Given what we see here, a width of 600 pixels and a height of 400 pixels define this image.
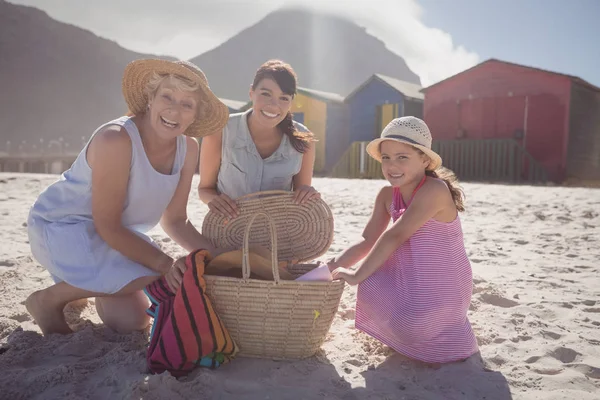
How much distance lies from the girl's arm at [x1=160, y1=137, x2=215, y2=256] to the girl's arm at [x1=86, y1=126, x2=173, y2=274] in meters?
0.41

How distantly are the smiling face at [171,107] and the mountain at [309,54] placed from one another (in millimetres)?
76387

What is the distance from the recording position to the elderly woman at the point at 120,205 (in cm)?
238

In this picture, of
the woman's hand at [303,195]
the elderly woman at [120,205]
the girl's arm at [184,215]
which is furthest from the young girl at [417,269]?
the elderly woman at [120,205]

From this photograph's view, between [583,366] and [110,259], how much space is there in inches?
97.5

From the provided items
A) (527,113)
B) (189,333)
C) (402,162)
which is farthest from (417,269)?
(527,113)

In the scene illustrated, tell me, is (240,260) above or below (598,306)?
above

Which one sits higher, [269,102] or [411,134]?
[269,102]

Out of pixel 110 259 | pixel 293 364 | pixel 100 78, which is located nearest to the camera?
pixel 293 364

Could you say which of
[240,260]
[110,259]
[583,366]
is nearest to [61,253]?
[110,259]

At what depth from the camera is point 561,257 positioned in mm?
4113

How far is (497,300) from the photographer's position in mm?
3033

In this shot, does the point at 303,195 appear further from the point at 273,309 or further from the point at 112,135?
the point at 112,135

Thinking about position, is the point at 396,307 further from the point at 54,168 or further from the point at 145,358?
the point at 54,168

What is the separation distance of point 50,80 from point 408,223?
5204 cm
